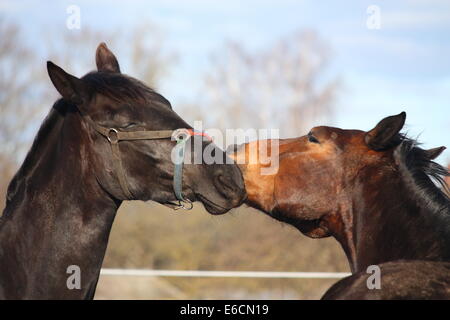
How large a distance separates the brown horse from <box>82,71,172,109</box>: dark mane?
1.29m

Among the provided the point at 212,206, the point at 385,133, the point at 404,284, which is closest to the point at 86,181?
the point at 212,206

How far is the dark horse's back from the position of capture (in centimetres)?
270

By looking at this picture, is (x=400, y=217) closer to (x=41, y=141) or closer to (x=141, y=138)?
(x=141, y=138)

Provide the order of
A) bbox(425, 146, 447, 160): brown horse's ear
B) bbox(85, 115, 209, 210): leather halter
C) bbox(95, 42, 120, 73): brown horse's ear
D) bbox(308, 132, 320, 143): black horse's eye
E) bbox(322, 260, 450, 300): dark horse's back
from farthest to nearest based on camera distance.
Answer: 1. bbox(308, 132, 320, 143): black horse's eye
2. bbox(425, 146, 447, 160): brown horse's ear
3. bbox(95, 42, 120, 73): brown horse's ear
4. bbox(85, 115, 209, 210): leather halter
5. bbox(322, 260, 450, 300): dark horse's back

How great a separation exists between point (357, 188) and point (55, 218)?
2.19m

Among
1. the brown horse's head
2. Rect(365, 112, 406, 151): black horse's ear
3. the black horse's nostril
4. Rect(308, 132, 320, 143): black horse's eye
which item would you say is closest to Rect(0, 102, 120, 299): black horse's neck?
the black horse's nostril

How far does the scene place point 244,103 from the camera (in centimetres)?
3141

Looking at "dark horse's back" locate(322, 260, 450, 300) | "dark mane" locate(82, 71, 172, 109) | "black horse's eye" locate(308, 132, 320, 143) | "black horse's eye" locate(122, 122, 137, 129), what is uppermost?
"dark mane" locate(82, 71, 172, 109)

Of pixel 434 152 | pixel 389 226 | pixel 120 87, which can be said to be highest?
pixel 120 87

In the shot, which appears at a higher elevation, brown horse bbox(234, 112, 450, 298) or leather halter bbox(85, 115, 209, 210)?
leather halter bbox(85, 115, 209, 210)

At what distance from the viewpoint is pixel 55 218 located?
3027mm

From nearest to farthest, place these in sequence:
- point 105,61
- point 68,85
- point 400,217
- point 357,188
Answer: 1. point 68,85
2. point 105,61
3. point 400,217
4. point 357,188

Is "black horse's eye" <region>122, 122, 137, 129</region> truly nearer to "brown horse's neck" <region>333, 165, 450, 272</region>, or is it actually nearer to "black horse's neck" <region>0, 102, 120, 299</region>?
"black horse's neck" <region>0, 102, 120, 299</region>

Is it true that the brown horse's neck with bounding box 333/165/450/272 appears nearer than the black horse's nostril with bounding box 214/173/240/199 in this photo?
No
